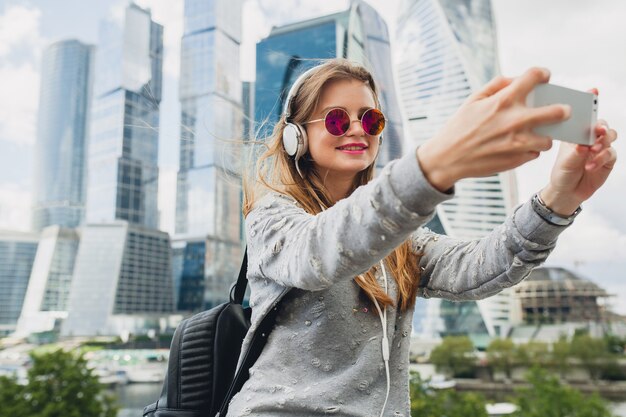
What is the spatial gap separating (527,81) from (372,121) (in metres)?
0.30

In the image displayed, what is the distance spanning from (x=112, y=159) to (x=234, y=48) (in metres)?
10.8

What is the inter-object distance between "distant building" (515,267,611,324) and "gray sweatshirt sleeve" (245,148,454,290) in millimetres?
31528

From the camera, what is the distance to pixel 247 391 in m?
0.58

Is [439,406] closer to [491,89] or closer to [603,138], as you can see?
[603,138]

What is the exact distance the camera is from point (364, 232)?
16.5 inches

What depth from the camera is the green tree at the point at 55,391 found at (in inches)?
358

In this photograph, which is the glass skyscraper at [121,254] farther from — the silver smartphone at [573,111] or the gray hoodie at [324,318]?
the silver smartphone at [573,111]

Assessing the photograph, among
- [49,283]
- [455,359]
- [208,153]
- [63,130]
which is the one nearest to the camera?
[208,153]

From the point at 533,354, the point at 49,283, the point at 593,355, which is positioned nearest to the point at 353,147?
the point at 593,355

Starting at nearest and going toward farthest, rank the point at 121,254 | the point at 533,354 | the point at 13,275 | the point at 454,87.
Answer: the point at 533,354 → the point at 454,87 → the point at 121,254 → the point at 13,275

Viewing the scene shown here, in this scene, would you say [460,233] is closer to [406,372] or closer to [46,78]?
[406,372]

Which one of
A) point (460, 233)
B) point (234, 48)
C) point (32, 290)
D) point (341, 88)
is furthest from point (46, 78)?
point (341, 88)

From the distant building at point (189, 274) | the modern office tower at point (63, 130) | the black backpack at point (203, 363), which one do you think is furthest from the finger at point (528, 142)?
the modern office tower at point (63, 130)

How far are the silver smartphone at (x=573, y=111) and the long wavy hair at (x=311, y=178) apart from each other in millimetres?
276
